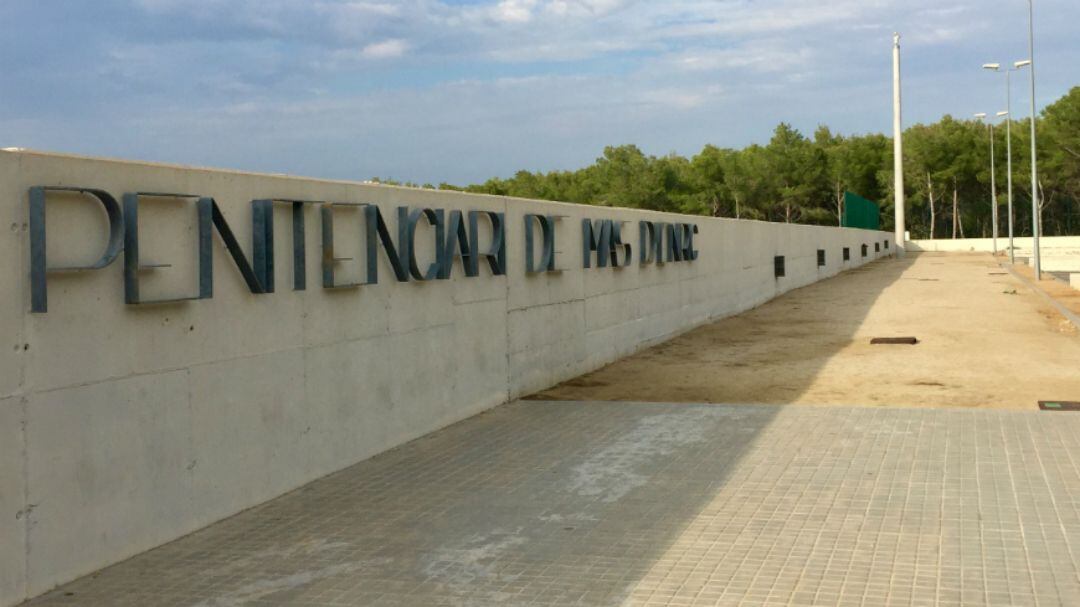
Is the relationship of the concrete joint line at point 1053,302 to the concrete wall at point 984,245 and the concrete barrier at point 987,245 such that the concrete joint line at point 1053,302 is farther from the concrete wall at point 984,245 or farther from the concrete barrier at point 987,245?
the concrete wall at point 984,245

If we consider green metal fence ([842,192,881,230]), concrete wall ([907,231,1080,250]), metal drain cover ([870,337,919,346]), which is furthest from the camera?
concrete wall ([907,231,1080,250])

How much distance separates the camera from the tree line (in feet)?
297

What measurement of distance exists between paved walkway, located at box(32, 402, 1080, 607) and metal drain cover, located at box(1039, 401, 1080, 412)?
3.43 ft

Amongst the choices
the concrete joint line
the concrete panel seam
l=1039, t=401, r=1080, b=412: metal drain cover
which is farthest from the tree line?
the concrete panel seam

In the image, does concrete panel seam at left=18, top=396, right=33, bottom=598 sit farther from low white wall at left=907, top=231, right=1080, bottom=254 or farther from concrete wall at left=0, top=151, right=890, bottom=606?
low white wall at left=907, top=231, right=1080, bottom=254

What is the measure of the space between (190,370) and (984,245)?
3074 inches

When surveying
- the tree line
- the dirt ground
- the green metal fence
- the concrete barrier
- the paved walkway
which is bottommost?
the paved walkway

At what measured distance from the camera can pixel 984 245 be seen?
77125 mm

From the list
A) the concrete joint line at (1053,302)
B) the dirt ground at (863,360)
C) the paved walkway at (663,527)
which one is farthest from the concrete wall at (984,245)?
the paved walkway at (663,527)

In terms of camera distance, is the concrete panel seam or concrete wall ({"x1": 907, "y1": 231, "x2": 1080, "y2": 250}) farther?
concrete wall ({"x1": 907, "y1": 231, "x2": 1080, "y2": 250})

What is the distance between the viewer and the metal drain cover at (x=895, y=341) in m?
18.1

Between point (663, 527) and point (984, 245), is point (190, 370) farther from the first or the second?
point (984, 245)

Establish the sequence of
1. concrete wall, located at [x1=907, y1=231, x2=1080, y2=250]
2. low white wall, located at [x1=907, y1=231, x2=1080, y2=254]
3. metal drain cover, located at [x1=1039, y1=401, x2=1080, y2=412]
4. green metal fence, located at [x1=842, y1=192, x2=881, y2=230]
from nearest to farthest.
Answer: metal drain cover, located at [x1=1039, y1=401, x2=1080, y2=412] < green metal fence, located at [x1=842, y1=192, x2=881, y2=230] < concrete wall, located at [x1=907, y1=231, x2=1080, y2=250] < low white wall, located at [x1=907, y1=231, x2=1080, y2=254]

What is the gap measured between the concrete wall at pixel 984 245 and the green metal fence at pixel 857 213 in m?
11.1
